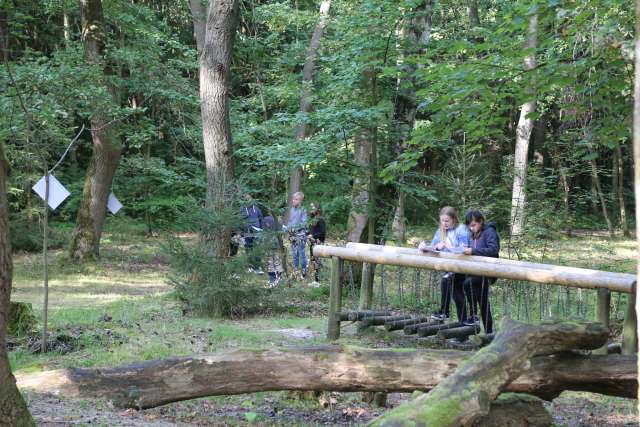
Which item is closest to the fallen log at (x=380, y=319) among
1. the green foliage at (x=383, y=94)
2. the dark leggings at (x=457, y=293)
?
the dark leggings at (x=457, y=293)

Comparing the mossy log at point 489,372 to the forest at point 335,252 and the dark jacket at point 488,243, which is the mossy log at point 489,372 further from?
the dark jacket at point 488,243

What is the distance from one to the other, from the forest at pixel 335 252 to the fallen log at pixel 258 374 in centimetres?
2

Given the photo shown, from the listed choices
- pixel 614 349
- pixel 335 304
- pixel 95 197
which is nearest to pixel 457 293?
pixel 335 304

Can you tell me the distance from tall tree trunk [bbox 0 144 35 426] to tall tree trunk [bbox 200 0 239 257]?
837 centimetres

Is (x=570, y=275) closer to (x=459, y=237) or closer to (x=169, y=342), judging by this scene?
(x=459, y=237)

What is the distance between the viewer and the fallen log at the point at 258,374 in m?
6.43

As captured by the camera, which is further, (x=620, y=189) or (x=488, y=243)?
(x=620, y=189)

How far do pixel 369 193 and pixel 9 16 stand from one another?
828 cm

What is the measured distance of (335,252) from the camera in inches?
374

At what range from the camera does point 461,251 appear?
8820mm

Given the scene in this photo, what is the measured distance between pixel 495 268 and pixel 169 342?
4.10 meters

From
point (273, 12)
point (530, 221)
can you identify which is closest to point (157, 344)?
point (530, 221)

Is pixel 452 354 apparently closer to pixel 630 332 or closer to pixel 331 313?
pixel 630 332

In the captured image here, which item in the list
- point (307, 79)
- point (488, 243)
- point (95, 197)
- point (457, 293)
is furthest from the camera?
point (307, 79)
